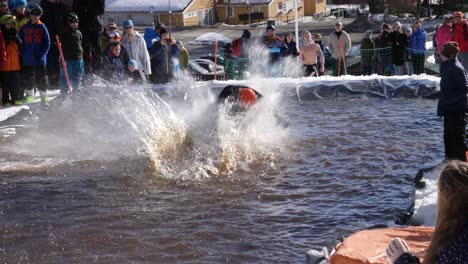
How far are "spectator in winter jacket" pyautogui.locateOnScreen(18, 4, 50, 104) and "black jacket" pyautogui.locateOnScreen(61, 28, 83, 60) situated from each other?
1.91 ft

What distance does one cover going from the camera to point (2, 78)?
1354 cm

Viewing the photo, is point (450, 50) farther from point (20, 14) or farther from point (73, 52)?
point (20, 14)

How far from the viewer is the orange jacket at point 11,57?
13383mm

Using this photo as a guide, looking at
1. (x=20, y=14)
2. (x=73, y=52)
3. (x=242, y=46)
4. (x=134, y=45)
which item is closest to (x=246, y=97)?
(x=134, y=45)

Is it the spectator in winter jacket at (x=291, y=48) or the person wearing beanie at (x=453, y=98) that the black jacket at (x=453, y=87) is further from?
the spectator in winter jacket at (x=291, y=48)

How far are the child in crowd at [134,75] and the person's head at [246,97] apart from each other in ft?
11.5

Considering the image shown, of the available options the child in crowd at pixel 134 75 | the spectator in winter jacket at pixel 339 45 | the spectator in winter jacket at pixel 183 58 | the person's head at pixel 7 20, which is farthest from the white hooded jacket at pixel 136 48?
the spectator in winter jacket at pixel 339 45

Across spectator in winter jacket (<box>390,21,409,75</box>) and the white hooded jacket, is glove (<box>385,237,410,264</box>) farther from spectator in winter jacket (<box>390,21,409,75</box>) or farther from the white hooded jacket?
spectator in winter jacket (<box>390,21,409,75</box>)

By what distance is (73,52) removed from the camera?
46.5 feet

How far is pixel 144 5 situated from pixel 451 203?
169 feet

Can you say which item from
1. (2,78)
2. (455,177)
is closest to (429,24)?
(2,78)

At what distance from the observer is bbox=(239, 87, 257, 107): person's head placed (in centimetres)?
1156

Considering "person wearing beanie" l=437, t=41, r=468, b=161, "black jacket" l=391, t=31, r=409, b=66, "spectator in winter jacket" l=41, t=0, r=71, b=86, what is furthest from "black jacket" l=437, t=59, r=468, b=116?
"spectator in winter jacket" l=41, t=0, r=71, b=86

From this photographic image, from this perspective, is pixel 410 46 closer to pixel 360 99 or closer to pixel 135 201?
pixel 360 99
